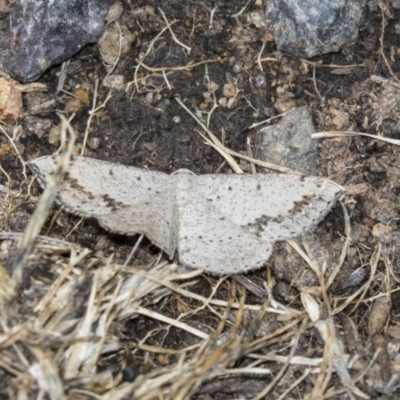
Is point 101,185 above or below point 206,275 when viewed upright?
above

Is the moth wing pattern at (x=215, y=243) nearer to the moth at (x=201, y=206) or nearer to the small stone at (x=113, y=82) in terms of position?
the moth at (x=201, y=206)

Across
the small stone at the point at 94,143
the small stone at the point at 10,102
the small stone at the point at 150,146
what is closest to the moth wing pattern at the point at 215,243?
the small stone at the point at 150,146

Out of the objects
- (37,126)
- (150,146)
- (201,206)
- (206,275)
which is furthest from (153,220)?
(37,126)

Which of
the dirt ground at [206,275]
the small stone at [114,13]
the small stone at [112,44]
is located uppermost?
the small stone at [114,13]

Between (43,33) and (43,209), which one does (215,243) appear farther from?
(43,33)

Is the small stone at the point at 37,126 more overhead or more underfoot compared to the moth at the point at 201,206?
more overhead

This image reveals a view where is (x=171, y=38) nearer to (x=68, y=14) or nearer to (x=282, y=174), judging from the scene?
(x=68, y=14)

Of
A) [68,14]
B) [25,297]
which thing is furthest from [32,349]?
[68,14]
